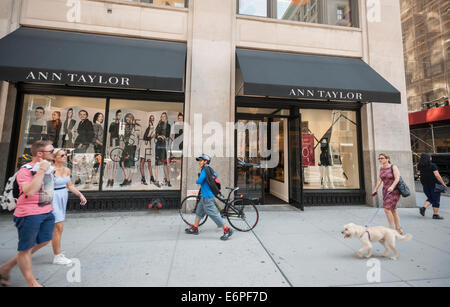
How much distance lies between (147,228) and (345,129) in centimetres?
817

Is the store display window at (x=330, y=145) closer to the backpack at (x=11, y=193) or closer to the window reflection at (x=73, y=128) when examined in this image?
the window reflection at (x=73, y=128)

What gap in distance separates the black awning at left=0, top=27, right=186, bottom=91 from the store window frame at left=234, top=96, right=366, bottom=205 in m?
2.81

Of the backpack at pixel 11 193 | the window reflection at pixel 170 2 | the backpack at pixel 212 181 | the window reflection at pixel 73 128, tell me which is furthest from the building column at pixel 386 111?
the window reflection at pixel 73 128

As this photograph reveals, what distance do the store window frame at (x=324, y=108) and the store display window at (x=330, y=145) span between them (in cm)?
17

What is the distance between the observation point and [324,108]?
7.99 meters

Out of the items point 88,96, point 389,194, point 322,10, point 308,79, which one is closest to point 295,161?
point 308,79

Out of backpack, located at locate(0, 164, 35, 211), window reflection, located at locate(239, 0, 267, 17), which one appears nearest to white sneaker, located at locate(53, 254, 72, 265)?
backpack, located at locate(0, 164, 35, 211)

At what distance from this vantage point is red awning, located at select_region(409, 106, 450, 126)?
51.3 feet

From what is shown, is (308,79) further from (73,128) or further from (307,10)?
(73,128)

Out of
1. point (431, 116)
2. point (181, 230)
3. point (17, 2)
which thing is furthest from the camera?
point (431, 116)

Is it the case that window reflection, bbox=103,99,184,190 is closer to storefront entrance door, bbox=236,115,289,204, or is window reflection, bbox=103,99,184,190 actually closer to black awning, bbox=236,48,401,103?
storefront entrance door, bbox=236,115,289,204
